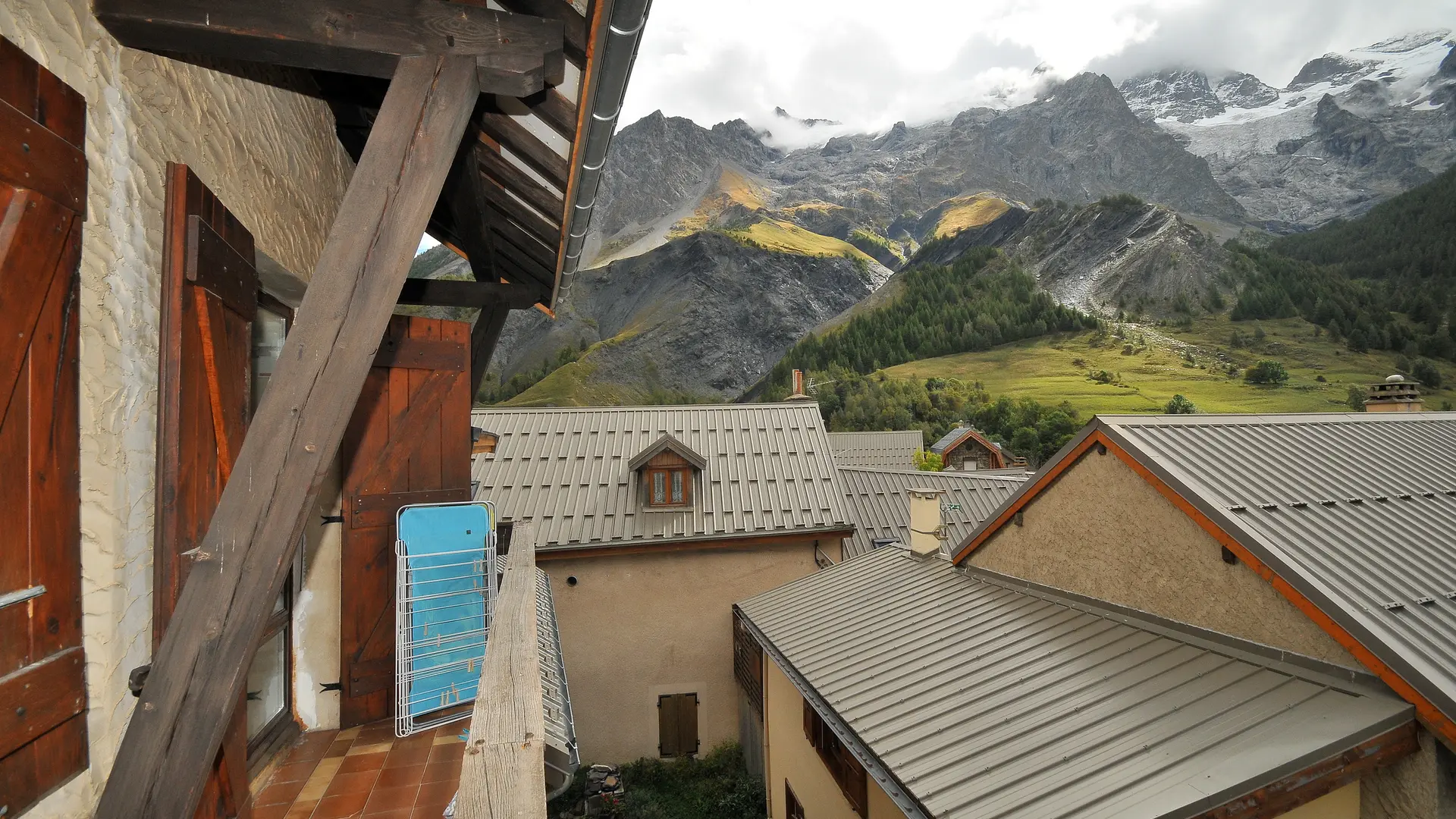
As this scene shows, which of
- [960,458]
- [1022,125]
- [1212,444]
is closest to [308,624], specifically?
[1212,444]

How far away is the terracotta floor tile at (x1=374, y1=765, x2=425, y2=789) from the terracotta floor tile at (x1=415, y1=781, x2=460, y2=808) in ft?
0.24

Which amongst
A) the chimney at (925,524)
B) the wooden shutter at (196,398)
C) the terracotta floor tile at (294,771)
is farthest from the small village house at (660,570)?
the wooden shutter at (196,398)

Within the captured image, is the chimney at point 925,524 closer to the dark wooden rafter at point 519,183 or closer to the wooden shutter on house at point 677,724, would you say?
the wooden shutter on house at point 677,724

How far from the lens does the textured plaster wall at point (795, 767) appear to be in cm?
650

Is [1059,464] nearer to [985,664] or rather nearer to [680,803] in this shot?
[985,664]

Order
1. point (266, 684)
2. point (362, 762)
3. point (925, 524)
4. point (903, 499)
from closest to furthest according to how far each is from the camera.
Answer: point (362, 762)
point (266, 684)
point (925, 524)
point (903, 499)

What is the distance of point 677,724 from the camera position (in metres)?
11.5

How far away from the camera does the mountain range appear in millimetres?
78625

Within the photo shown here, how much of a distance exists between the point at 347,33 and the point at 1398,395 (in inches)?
677

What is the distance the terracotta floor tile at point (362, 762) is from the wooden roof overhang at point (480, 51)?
Answer: 2.81 metres

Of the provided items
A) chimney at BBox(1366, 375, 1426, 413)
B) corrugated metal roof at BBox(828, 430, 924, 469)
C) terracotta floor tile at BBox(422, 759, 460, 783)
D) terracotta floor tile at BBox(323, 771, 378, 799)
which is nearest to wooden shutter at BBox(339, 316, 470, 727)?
terracotta floor tile at BBox(323, 771, 378, 799)

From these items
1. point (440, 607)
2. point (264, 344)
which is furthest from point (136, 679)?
point (264, 344)

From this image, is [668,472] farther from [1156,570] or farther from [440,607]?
[440,607]

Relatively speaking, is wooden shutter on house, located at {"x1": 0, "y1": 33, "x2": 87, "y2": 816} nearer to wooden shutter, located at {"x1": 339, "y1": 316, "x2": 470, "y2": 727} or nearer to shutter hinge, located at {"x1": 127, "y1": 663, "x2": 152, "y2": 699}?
shutter hinge, located at {"x1": 127, "y1": 663, "x2": 152, "y2": 699}
